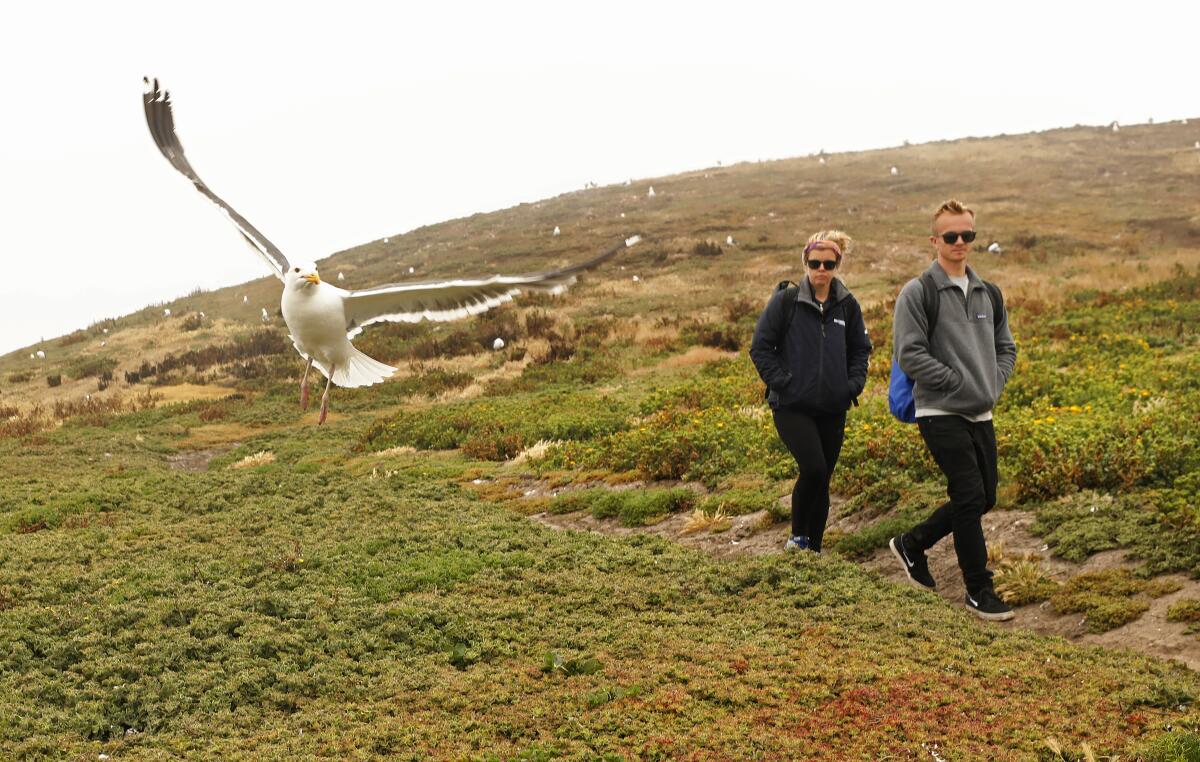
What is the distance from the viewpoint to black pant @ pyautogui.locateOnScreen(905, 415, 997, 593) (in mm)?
7188

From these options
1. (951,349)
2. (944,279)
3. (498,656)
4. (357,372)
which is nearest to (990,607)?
(951,349)

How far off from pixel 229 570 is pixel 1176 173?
56.8 m

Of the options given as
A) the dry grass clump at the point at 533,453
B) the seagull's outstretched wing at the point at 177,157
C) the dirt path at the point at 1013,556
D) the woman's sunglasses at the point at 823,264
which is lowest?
the dirt path at the point at 1013,556

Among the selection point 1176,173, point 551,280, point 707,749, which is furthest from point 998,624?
point 1176,173

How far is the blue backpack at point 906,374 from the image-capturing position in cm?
724

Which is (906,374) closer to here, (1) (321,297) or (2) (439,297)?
(2) (439,297)

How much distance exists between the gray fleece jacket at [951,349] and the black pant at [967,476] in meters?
0.15

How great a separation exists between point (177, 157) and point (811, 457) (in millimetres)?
10631

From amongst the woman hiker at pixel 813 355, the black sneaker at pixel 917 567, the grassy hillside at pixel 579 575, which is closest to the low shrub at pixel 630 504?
the grassy hillside at pixel 579 575

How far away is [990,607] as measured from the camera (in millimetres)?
7359

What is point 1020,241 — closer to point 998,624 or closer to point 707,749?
point 998,624

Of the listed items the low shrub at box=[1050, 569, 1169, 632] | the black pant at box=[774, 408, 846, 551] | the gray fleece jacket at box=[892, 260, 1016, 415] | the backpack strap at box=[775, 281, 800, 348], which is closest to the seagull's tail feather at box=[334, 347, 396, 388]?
the black pant at box=[774, 408, 846, 551]

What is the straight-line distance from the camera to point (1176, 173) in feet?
173

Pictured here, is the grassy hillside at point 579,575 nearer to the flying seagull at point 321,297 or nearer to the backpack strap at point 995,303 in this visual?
the backpack strap at point 995,303
